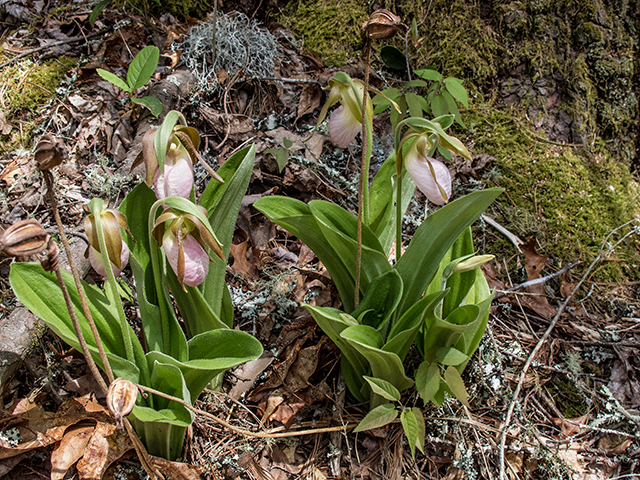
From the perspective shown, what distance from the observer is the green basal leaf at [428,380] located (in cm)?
125

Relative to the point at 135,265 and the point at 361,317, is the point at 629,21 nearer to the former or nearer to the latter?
the point at 361,317

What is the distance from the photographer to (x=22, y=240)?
0.79 m

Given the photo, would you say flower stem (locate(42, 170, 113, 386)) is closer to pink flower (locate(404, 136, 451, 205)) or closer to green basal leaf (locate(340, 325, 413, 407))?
green basal leaf (locate(340, 325, 413, 407))

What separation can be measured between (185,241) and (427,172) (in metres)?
0.66

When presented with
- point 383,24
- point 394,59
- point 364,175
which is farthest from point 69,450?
point 394,59

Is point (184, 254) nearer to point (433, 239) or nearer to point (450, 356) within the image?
point (433, 239)

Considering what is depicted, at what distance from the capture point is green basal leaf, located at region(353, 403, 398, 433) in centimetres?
124

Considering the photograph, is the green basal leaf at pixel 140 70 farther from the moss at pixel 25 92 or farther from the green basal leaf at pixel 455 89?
the green basal leaf at pixel 455 89

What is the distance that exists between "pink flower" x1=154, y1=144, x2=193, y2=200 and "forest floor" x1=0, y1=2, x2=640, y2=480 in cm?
61

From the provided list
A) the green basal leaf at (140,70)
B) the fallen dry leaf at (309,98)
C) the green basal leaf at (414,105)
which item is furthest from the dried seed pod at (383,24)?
the green basal leaf at (140,70)

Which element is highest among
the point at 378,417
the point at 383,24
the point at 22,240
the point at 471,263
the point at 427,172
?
the point at 383,24

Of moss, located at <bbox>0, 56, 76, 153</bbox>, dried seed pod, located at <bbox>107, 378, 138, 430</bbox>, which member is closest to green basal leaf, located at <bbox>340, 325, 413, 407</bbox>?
dried seed pod, located at <bbox>107, 378, 138, 430</bbox>

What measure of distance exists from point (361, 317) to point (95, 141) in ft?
5.58

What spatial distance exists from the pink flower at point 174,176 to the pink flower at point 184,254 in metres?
0.14
